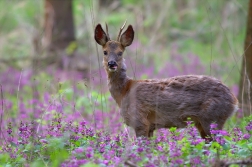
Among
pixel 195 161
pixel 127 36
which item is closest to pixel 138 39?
pixel 127 36

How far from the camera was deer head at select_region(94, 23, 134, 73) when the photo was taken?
267 inches

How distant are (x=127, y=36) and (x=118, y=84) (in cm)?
62

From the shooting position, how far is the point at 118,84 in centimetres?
683

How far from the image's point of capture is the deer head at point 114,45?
22.2 feet

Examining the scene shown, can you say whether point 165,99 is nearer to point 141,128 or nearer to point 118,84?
point 141,128

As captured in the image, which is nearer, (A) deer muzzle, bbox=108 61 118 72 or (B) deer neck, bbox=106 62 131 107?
(A) deer muzzle, bbox=108 61 118 72

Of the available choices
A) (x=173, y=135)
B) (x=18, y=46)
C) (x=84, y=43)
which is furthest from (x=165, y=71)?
(x=173, y=135)

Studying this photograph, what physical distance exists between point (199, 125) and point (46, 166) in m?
2.32

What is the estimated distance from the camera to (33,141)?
5.29 metres

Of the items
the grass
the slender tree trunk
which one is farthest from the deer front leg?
the slender tree trunk

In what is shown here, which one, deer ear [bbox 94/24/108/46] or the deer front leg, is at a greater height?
deer ear [bbox 94/24/108/46]

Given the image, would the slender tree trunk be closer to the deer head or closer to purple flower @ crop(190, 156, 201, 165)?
the deer head

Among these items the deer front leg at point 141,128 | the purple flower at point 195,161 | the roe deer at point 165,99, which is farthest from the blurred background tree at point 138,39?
the purple flower at point 195,161

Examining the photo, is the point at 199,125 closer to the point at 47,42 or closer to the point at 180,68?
the point at 180,68
